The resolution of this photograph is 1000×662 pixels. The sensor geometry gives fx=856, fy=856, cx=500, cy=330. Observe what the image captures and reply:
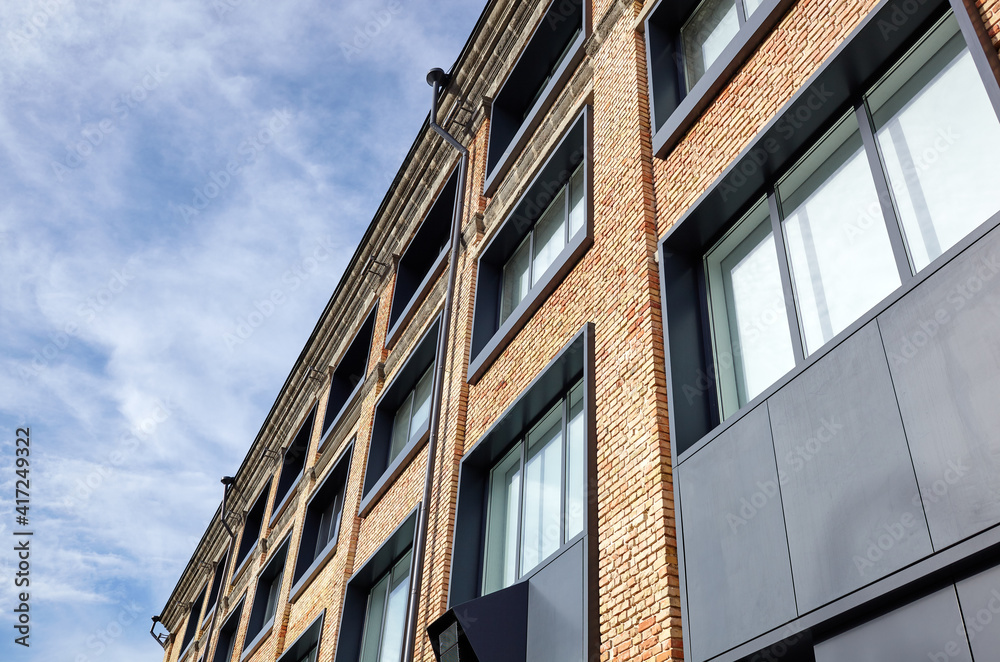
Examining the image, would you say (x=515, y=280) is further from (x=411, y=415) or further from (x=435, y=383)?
(x=411, y=415)

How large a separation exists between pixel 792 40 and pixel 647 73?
9.82ft

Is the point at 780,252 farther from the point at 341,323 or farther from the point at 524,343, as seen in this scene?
the point at 341,323

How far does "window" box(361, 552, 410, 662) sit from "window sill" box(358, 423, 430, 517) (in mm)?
1437

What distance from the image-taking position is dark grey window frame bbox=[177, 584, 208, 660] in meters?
32.2

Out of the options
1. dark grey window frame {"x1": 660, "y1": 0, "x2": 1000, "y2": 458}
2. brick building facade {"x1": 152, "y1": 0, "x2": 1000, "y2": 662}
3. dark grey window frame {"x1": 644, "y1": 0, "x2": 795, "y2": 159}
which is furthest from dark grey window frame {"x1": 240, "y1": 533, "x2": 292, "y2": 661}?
dark grey window frame {"x1": 660, "y1": 0, "x2": 1000, "y2": 458}

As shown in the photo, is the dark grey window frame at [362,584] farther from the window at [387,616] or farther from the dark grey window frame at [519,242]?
the dark grey window frame at [519,242]

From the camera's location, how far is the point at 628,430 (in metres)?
8.27

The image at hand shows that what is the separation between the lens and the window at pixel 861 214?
19.9 feet

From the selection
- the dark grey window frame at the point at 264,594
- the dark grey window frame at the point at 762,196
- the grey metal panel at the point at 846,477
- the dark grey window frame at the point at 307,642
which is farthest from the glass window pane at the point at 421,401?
the grey metal panel at the point at 846,477

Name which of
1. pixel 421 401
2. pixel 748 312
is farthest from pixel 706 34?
pixel 421 401

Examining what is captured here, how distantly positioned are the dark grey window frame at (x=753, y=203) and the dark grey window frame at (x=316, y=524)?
1134 centimetres

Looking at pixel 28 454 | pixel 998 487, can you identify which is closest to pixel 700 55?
pixel 998 487

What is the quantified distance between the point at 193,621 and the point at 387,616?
22.3 m

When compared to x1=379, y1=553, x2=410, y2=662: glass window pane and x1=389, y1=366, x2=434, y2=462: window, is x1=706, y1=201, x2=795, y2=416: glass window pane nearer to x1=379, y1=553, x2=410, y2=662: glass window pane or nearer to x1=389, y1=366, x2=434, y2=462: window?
x1=379, y1=553, x2=410, y2=662: glass window pane
